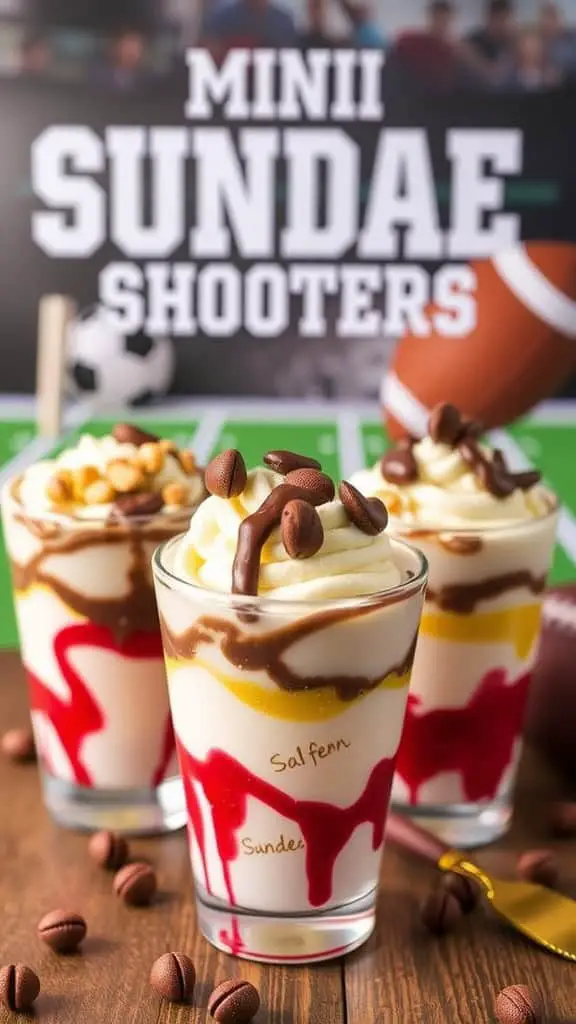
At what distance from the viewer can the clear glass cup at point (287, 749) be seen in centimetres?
98

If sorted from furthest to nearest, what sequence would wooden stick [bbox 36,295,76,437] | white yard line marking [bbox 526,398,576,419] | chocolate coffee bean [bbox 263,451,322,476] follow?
white yard line marking [bbox 526,398,576,419] → wooden stick [bbox 36,295,76,437] → chocolate coffee bean [bbox 263,451,322,476]

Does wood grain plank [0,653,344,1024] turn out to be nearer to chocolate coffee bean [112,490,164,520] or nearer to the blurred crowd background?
chocolate coffee bean [112,490,164,520]

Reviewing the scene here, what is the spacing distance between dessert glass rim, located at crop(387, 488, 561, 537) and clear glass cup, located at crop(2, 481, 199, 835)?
207mm

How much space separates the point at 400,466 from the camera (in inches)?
49.0

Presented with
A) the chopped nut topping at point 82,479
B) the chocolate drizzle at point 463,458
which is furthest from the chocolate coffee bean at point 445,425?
the chopped nut topping at point 82,479

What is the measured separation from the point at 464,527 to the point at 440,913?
13.6 inches

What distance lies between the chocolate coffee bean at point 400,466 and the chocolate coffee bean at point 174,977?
0.48 meters

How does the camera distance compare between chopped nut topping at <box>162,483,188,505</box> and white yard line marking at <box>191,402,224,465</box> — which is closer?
chopped nut topping at <box>162,483,188,505</box>

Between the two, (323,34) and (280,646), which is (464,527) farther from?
(323,34)

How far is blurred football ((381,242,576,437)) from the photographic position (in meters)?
3.02

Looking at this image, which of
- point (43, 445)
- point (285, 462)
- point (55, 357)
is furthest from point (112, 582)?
point (43, 445)

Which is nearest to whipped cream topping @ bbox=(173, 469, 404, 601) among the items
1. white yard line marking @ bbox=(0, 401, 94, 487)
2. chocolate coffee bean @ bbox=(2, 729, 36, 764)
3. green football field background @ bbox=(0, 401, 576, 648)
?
chocolate coffee bean @ bbox=(2, 729, 36, 764)

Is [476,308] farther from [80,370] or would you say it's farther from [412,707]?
[412,707]

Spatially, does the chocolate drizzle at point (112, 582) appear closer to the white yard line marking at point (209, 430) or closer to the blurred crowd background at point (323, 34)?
the white yard line marking at point (209, 430)
